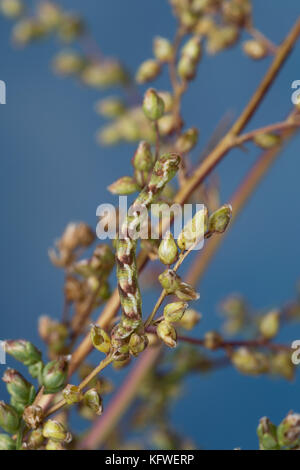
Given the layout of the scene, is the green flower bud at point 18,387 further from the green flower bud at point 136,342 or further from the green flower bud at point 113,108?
the green flower bud at point 113,108

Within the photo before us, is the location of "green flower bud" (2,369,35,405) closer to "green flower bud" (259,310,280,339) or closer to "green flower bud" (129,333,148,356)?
"green flower bud" (129,333,148,356)

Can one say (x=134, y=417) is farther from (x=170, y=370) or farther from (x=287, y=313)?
(x=287, y=313)

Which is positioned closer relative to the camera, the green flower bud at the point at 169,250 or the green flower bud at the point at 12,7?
the green flower bud at the point at 169,250

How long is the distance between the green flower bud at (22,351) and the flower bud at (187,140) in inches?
7.1

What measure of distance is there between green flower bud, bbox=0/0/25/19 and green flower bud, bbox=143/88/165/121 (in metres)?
0.49

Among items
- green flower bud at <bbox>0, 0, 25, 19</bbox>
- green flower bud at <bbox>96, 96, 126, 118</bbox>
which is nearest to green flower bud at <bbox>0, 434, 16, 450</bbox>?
green flower bud at <bbox>96, 96, 126, 118</bbox>

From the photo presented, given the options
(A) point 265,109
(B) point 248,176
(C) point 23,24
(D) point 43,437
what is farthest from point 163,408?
(A) point 265,109

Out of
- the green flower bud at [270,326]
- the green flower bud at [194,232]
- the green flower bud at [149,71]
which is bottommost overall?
the green flower bud at [194,232]

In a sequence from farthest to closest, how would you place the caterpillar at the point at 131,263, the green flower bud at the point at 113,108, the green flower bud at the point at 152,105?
the green flower bud at the point at 113,108
the green flower bud at the point at 152,105
the caterpillar at the point at 131,263

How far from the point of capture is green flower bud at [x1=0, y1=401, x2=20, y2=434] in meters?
0.34

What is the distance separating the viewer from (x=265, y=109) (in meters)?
1.54

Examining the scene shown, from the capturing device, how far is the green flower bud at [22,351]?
36 centimetres

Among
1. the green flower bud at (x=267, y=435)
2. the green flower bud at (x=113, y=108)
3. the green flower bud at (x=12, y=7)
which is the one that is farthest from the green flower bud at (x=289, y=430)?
the green flower bud at (x=12, y=7)

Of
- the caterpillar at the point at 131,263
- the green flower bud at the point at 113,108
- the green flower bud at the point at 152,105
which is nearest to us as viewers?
the caterpillar at the point at 131,263
